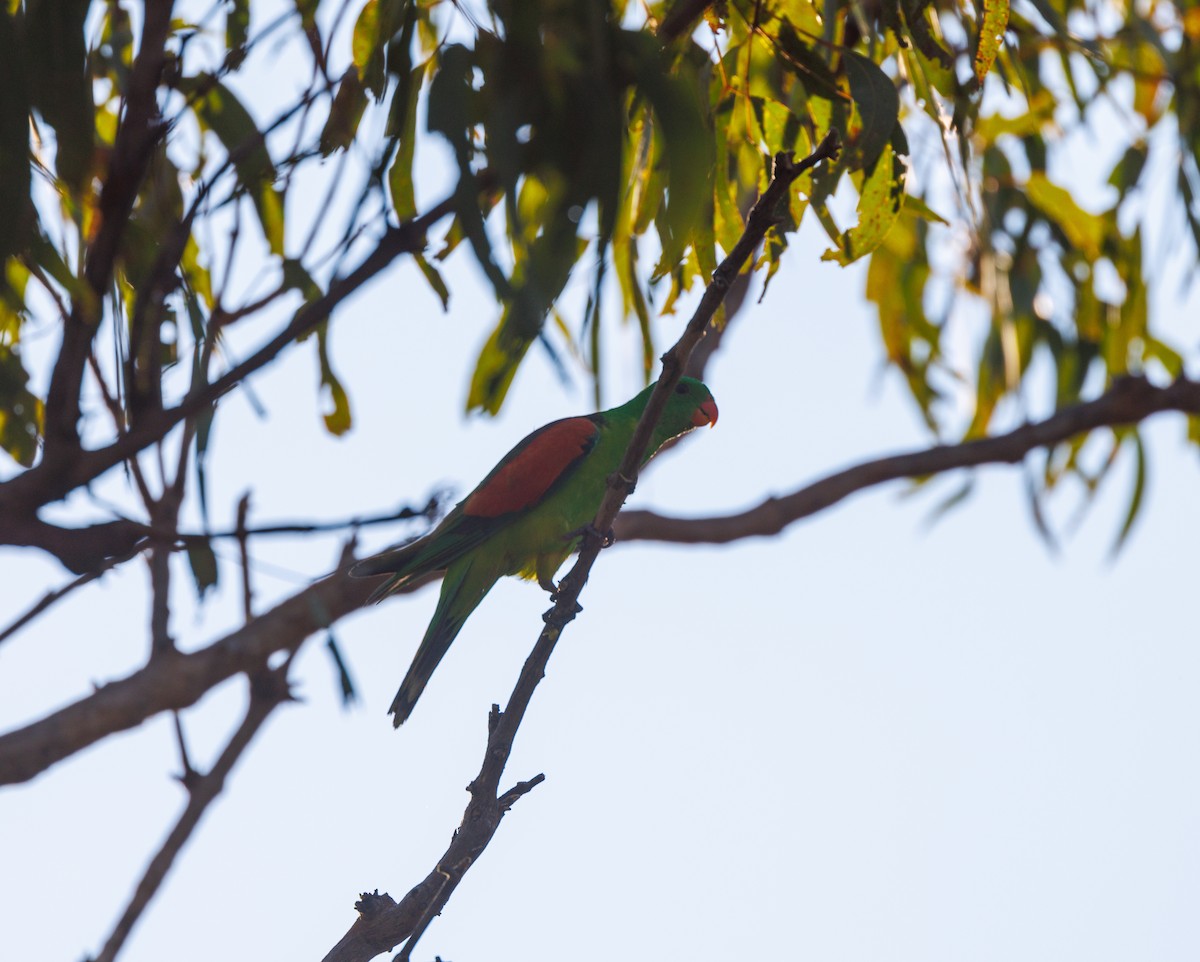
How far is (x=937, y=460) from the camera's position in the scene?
420 centimetres

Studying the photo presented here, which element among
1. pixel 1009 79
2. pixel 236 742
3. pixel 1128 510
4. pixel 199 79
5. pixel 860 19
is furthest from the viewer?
pixel 1128 510

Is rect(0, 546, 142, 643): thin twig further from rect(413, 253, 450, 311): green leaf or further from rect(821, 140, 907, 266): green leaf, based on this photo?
rect(821, 140, 907, 266): green leaf

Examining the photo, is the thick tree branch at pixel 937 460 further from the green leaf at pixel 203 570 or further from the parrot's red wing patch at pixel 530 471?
the green leaf at pixel 203 570

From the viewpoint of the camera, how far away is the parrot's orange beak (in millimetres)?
3094

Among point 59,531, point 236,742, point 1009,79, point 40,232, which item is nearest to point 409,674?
point 236,742

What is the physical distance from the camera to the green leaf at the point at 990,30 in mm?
1981

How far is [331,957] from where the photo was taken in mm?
1740

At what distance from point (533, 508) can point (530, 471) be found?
88 mm

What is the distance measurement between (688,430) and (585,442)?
28 cm

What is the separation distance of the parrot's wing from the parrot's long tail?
2.1 inches

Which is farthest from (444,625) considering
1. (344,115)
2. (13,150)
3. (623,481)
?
(13,150)

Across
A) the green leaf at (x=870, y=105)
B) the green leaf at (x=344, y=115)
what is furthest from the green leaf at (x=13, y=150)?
the green leaf at (x=870, y=105)

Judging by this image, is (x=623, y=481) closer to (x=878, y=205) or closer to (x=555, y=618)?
(x=555, y=618)

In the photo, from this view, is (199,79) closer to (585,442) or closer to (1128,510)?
(585,442)
